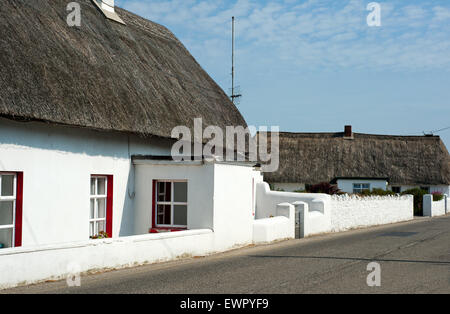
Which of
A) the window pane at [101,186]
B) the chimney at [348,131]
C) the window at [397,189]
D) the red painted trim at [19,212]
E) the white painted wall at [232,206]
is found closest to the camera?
the red painted trim at [19,212]

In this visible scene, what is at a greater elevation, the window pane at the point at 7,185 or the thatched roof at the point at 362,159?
the thatched roof at the point at 362,159

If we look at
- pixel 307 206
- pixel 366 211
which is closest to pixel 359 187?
pixel 366 211

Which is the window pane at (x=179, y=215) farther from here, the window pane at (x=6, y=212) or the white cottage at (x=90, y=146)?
the window pane at (x=6, y=212)

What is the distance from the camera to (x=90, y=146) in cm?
1184

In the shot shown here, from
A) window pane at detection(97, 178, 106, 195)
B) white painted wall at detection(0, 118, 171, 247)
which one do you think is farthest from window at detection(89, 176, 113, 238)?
white painted wall at detection(0, 118, 171, 247)

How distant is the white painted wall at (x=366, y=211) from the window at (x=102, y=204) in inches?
367

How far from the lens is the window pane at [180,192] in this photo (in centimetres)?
1315

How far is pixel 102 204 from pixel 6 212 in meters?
2.85

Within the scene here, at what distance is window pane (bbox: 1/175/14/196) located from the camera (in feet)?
32.7

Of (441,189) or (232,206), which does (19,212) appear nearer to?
(232,206)

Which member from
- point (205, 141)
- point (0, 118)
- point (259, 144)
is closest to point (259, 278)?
point (0, 118)

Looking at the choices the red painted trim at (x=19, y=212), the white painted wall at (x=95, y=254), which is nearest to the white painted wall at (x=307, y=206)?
the white painted wall at (x=95, y=254)
